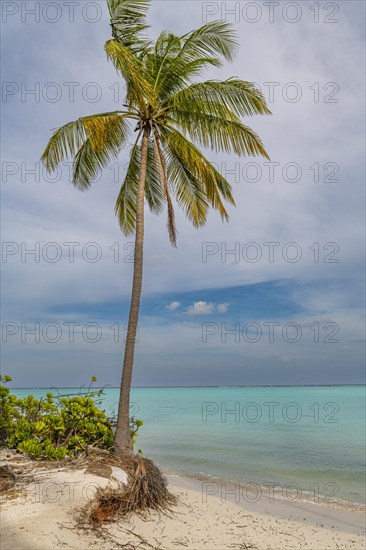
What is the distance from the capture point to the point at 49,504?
713cm

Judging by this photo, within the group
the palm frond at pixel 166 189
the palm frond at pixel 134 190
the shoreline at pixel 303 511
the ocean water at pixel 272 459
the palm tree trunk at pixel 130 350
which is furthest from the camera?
the ocean water at pixel 272 459

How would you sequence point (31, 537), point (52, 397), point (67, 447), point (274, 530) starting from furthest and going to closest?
point (52, 397), point (67, 447), point (274, 530), point (31, 537)

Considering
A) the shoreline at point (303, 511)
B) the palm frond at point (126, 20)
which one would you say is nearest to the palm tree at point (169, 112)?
the palm frond at point (126, 20)

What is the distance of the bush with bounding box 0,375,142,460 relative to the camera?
31.3 feet

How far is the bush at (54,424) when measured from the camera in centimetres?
→ 954

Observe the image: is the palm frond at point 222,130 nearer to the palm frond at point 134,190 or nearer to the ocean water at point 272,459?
the palm frond at point 134,190

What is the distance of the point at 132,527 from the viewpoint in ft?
24.5

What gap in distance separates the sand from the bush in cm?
120

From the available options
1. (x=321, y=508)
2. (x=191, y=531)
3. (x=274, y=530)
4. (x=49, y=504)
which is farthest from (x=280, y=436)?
(x=49, y=504)

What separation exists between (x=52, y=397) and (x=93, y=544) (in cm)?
463

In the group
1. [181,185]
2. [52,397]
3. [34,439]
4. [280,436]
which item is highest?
[181,185]

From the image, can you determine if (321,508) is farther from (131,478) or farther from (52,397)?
(52,397)

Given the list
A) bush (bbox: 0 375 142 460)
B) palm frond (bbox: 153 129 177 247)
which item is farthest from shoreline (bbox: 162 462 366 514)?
palm frond (bbox: 153 129 177 247)

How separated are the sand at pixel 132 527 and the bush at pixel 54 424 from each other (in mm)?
1198
